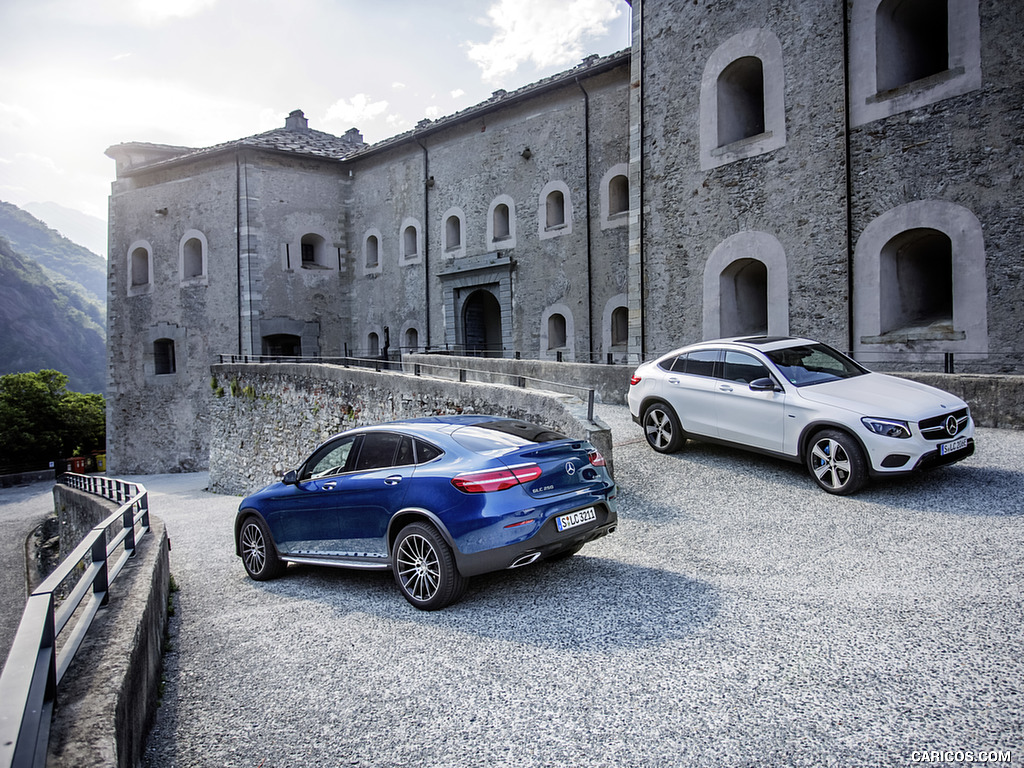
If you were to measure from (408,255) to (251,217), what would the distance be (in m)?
6.53

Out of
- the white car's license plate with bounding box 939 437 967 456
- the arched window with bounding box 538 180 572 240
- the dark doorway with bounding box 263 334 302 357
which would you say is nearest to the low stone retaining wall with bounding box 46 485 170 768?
the white car's license plate with bounding box 939 437 967 456

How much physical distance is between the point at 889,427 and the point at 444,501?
16.0ft

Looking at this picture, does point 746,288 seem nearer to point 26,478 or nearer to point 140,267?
point 140,267

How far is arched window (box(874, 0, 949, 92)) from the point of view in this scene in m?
13.0

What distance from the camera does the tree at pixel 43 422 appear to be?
4056 cm

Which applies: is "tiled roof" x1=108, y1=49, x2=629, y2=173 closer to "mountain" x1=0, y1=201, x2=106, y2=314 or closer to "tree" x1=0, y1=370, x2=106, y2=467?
"tree" x1=0, y1=370, x2=106, y2=467

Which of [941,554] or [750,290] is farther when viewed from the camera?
[750,290]

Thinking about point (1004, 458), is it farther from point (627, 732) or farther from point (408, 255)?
point (408, 255)

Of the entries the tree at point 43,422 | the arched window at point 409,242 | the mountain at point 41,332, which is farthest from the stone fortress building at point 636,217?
the mountain at point 41,332

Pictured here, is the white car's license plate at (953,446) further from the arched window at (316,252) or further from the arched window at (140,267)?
the arched window at (140,267)

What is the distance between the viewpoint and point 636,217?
55.5ft

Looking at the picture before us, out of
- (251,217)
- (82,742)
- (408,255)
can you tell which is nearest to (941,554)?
(82,742)

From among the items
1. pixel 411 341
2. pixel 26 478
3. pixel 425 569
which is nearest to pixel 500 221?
pixel 411 341

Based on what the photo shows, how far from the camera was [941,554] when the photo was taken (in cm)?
559
